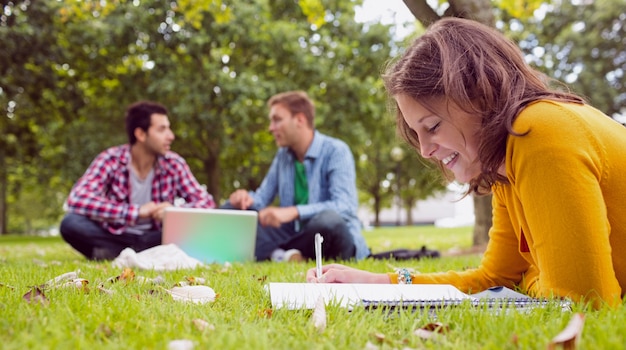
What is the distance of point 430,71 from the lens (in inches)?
77.3

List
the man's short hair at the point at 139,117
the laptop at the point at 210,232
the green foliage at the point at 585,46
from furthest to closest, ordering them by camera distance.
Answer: the green foliage at the point at 585,46
the man's short hair at the point at 139,117
the laptop at the point at 210,232

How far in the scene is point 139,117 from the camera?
583 centimetres

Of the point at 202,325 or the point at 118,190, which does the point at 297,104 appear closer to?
the point at 118,190

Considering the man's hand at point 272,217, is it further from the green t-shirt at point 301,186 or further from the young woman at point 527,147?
the young woman at point 527,147

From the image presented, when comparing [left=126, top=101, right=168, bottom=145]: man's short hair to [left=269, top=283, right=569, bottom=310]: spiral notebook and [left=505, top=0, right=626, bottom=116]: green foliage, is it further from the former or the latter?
[left=505, top=0, right=626, bottom=116]: green foliage

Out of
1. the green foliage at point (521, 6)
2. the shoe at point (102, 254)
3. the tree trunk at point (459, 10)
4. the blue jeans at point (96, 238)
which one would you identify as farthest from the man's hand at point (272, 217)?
the green foliage at point (521, 6)

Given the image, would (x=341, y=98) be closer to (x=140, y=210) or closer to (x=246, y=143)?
(x=246, y=143)

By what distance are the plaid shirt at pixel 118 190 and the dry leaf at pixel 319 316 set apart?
3.73 meters

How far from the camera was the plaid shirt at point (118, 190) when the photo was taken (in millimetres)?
5188

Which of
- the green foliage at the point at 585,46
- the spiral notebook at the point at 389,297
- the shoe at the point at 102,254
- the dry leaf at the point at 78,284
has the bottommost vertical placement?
the shoe at the point at 102,254

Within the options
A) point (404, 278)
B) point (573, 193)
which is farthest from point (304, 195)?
point (573, 193)

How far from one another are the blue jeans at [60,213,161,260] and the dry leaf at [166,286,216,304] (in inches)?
130

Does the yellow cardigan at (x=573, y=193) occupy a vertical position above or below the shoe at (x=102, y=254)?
above

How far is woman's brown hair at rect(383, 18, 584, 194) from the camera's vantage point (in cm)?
186
